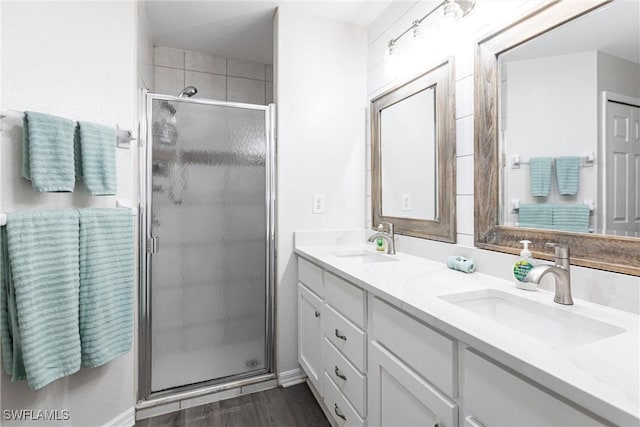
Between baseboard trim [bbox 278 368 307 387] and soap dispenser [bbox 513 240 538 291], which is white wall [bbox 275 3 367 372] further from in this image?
soap dispenser [bbox 513 240 538 291]

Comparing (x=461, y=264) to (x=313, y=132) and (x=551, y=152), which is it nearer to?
(x=551, y=152)

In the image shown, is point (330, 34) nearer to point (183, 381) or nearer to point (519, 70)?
point (519, 70)

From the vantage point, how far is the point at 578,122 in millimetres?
1055

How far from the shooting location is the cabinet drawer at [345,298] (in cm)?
127

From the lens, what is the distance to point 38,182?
1213 mm

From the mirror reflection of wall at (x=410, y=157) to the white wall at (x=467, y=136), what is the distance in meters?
0.16

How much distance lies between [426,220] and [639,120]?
3.06 ft

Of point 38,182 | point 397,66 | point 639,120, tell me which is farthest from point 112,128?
point 639,120

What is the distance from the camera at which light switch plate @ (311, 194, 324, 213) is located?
211cm

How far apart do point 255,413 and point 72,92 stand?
5.99 feet

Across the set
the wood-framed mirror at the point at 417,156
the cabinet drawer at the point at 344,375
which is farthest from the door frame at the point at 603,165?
the cabinet drawer at the point at 344,375

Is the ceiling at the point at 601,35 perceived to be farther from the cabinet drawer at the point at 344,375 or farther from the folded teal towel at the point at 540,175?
the cabinet drawer at the point at 344,375

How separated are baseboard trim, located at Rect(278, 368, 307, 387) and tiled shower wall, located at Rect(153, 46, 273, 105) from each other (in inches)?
88.5

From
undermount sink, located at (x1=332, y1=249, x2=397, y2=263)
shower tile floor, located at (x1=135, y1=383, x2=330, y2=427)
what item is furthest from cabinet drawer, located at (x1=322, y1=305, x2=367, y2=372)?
shower tile floor, located at (x1=135, y1=383, x2=330, y2=427)
